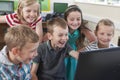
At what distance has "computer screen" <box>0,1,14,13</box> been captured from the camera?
4531mm

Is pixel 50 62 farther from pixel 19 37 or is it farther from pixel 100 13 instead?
pixel 100 13

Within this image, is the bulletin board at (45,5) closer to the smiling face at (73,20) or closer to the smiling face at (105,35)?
the smiling face at (73,20)

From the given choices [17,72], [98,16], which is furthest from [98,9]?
[17,72]

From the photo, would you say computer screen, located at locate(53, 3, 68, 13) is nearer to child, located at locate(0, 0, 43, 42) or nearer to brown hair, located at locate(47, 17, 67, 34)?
child, located at locate(0, 0, 43, 42)

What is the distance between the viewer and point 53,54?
160 centimetres

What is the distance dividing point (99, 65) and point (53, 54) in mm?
666

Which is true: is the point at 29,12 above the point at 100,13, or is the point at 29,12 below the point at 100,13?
above

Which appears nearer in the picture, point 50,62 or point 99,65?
point 99,65

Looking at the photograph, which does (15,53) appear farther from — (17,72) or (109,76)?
(109,76)

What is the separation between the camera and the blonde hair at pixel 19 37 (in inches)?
45.9

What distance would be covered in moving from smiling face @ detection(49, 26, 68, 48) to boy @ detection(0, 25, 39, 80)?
0.34m

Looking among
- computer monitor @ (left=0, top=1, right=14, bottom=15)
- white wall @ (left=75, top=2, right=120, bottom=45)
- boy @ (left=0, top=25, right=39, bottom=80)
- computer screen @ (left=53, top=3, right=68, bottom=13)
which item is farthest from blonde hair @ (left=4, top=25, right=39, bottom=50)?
computer screen @ (left=53, top=3, right=68, bottom=13)

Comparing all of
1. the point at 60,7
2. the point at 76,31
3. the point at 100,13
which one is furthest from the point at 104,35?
the point at 60,7

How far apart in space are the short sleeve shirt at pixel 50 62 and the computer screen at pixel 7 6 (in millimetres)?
3133
